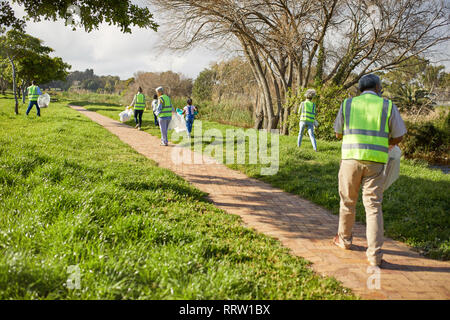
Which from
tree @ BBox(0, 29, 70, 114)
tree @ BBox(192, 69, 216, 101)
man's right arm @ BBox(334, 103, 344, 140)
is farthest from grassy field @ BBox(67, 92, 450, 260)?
tree @ BBox(192, 69, 216, 101)

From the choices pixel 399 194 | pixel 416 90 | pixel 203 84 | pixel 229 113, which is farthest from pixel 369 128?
pixel 203 84

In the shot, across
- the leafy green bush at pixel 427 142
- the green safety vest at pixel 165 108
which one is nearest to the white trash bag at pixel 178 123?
the green safety vest at pixel 165 108

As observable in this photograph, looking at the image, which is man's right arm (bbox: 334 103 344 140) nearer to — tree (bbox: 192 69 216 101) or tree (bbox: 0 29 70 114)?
tree (bbox: 0 29 70 114)

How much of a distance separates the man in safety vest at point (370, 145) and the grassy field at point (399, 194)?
1.16 meters

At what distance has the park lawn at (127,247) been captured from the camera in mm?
2389

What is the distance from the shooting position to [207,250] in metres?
3.25

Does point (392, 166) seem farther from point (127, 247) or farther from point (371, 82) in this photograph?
point (127, 247)

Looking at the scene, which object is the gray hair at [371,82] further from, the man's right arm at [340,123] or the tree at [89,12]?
the tree at [89,12]

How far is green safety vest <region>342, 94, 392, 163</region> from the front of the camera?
Answer: 3238 mm

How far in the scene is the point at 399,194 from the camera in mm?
5902

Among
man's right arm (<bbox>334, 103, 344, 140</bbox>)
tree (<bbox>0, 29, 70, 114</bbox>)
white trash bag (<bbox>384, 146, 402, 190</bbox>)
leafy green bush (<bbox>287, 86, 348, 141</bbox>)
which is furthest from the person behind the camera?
tree (<bbox>0, 29, 70, 114</bbox>)
